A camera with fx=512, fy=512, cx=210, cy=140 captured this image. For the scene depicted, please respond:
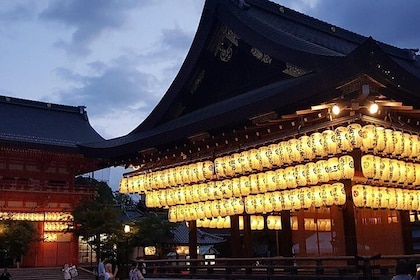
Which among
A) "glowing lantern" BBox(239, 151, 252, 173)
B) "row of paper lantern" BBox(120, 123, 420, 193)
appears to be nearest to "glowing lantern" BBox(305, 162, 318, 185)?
"row of paper lantern" BBox(120, 123, 420, 193)

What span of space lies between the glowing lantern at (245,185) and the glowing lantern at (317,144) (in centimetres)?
333

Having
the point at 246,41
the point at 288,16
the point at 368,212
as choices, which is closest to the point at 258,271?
the point at 368,212

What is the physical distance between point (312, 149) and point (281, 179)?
1873 mm

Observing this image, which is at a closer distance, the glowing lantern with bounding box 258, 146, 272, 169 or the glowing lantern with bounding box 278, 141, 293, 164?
the glowing lantern with bounding box 278, 141, 293, 164

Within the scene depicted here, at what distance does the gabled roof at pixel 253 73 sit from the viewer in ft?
42.5

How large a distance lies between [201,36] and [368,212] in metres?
8.67

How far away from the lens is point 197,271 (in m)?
19.1

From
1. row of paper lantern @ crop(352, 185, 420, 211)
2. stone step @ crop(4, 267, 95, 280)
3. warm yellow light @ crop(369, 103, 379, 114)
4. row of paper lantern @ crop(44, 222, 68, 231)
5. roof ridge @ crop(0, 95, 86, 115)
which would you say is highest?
roof ridge @ crop(0, 95, 86, 115)

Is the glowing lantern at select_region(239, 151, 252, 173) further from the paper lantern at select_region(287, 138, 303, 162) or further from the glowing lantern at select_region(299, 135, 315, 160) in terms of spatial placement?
the glowing lantern at select_region(299, 135, 315, 160)

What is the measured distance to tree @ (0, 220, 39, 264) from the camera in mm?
33000

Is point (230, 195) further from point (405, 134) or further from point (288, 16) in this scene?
point (288, 16)

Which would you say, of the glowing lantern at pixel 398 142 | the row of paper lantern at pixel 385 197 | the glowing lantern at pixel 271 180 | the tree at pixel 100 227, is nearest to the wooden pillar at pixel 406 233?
the row of paper lantern at pixel 385 197

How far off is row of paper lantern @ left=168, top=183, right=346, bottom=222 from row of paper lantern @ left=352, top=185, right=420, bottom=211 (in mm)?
435

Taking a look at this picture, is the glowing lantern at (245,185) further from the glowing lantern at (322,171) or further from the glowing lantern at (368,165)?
the glowing lantern at (368,165)
